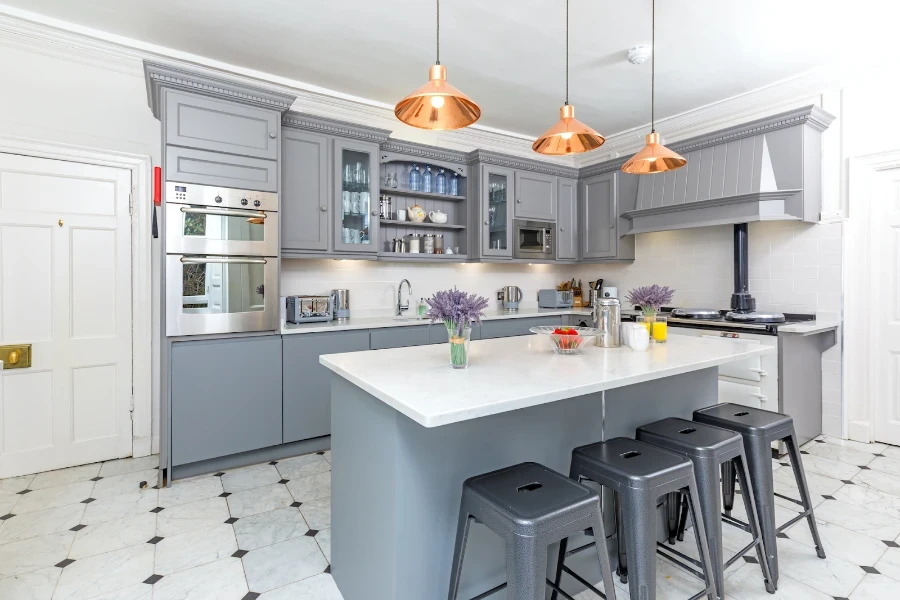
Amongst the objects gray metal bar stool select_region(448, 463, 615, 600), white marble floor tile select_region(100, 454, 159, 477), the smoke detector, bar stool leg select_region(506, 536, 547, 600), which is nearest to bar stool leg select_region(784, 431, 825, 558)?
gray metal bar stool select_region(448, 463, 615, 600)

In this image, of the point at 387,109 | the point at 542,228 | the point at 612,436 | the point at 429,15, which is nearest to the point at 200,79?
the point at 429,15

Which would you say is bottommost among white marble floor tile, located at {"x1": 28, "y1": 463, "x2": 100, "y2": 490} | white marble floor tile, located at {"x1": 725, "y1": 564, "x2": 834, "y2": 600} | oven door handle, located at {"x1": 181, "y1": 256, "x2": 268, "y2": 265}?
white marble floor tile, located at {"x1": 725, "y1": 564, "x2": 834, "y2": 600}

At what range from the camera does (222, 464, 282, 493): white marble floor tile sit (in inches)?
115

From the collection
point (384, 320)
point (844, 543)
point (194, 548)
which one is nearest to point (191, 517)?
point (194, 548)

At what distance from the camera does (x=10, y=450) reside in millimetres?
2990

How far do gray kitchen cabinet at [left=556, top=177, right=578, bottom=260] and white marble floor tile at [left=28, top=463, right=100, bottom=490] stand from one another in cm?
458

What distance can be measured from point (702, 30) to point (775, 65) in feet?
3.28

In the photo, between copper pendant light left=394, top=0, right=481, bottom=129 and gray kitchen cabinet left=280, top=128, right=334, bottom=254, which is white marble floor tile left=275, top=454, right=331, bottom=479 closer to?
gray kitchen cabinet left=280, top=128, right=334, bottom=254

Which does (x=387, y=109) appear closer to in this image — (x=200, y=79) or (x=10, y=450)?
(x=200, y=79)

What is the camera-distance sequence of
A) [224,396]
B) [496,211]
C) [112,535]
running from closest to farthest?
[112,535] < [224,396] < [496,211]

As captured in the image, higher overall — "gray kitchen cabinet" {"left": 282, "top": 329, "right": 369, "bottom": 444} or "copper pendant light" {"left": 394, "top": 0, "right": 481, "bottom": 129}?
"copper pendant light" {"left": 394, "top": 0, "right": 481, "bottom": 129}

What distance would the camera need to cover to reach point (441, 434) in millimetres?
1552

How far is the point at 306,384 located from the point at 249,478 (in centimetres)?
72

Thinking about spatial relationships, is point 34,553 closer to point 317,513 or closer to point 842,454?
point 317,513
